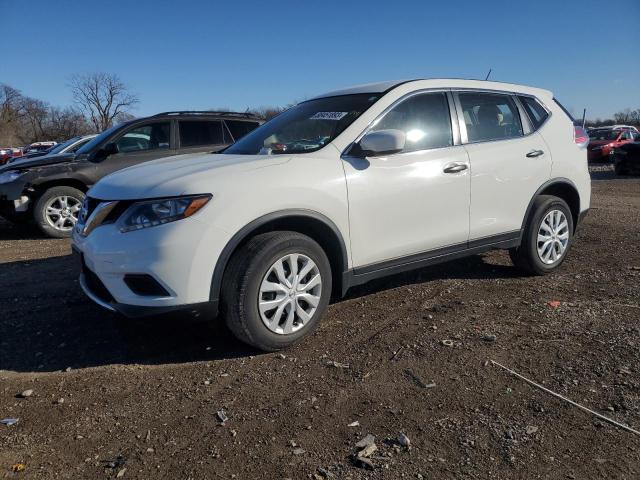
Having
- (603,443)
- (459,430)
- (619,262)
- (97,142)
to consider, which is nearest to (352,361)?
(459,430)

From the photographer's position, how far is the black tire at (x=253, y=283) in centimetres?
315

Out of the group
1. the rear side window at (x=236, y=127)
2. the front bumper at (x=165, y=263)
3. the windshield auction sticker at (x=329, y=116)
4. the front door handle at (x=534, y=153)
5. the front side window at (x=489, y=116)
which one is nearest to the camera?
the front bumper at (x=165, y=263)

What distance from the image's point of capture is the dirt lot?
→ 2293 mm

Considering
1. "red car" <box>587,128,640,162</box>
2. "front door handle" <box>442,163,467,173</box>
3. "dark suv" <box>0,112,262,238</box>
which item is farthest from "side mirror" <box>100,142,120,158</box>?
"red car" <box>587,128,640,162</box>

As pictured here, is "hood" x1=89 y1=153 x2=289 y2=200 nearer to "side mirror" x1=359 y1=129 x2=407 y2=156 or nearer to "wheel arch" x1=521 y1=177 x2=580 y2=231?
"side mirror" x1=359 y1=129 x2=407 y2=156

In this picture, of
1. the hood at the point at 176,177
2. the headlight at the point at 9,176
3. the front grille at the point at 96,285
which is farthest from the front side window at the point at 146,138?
the front grille at the point at 96,285

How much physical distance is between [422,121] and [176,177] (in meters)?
A: 2.02

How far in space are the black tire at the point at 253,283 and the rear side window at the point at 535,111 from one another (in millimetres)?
2818

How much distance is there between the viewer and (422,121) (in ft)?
13.4

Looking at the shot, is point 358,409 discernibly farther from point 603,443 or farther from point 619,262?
point 619,262

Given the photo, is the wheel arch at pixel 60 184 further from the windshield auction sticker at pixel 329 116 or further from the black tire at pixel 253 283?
the black tire at pixel 253 283

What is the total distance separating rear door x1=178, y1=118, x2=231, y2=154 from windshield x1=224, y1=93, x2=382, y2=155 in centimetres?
374

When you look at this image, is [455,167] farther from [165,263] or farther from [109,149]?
[109,149]

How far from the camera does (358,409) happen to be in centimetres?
270
